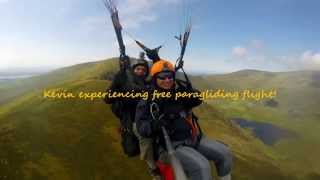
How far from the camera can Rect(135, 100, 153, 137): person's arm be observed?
30.0 feet

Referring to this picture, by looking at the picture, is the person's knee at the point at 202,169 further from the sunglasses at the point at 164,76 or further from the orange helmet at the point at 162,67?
the orange helmet at the point at 162,67

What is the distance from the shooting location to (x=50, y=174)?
148 feet

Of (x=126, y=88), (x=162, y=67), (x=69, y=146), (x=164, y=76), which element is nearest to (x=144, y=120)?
(x=164, y=76)

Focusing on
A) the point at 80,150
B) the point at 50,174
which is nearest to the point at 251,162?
the point at 80,150

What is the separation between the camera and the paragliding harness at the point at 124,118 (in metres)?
11.1

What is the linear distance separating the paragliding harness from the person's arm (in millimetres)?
1699

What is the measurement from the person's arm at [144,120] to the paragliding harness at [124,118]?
5.57 feet

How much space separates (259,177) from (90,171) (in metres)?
24.5

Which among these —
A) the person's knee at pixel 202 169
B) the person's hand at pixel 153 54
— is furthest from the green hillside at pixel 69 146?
the person's knee at pixel 202 169

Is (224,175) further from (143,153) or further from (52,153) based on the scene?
(52,153)

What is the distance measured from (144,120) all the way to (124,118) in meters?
2.32

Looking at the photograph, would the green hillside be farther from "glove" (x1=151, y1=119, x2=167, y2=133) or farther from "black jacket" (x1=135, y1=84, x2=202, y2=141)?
"glove" (x1=151, y1=119, x2=167, y2=133)

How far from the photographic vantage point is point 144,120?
933 cm

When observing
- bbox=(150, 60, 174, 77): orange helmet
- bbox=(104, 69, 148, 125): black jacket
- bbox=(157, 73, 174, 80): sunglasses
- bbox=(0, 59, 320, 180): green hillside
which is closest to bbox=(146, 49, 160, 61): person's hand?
bbox=(104, 69, 148, 125): black jacket
